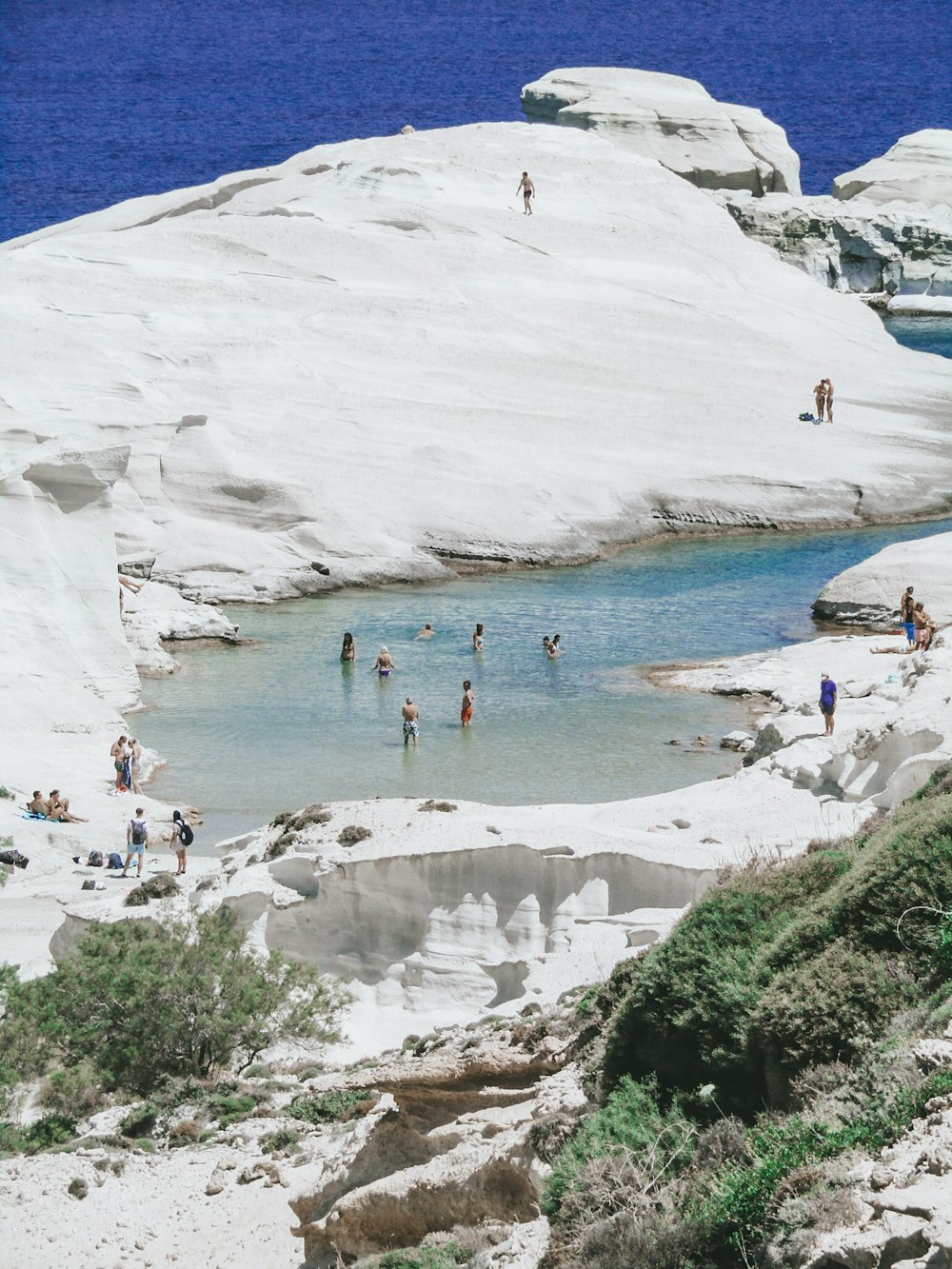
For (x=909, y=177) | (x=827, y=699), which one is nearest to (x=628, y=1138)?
(x=827, y=699)

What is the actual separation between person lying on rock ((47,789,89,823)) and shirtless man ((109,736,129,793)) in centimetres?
127

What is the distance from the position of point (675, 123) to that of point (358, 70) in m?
68.2

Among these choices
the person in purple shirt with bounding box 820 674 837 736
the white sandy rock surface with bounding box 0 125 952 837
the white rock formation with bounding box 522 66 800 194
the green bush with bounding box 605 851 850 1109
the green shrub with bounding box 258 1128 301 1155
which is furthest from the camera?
the white rock formation with bounding box 522 66 800 194

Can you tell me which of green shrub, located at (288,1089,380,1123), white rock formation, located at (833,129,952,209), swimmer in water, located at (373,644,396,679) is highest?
white rock formation, located at (833,129,952,209)

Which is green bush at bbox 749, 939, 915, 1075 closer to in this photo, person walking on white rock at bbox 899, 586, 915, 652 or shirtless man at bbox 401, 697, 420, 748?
shirtless man at bbox 401, 697, 420, 748

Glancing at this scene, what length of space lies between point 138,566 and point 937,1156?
1212 inches

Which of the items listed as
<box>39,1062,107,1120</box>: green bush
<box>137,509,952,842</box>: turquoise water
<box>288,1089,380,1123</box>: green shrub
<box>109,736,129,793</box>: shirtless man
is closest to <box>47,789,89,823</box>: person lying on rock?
<box>109,736,129,793</box>: shirtless man

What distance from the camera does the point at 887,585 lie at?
110ft

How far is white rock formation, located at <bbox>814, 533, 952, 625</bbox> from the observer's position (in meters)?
33.0

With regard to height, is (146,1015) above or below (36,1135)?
above

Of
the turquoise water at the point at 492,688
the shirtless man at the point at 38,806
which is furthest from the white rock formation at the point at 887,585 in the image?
the shirtless man at the point at 38,806

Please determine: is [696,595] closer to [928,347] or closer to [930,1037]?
[930,1037]

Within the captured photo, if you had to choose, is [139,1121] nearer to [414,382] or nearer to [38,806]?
[38,806]

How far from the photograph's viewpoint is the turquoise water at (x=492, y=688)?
2402 cm
